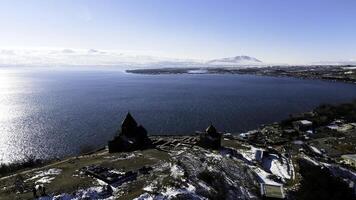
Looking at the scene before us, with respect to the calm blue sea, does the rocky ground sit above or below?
above

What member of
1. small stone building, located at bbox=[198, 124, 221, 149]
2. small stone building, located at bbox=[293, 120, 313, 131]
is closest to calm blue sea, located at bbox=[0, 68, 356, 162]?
small stone building, located at bbox=[293, 120, 313, 131]

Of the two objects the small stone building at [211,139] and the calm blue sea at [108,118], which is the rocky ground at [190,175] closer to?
the small stone building at [211,139]

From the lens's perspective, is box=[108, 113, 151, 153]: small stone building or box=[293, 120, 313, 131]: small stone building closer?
box=[108, 113, 151, 153]: small stone building

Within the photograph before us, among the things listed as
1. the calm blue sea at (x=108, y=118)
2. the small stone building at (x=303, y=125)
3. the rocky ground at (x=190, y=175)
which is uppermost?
Result: the rocky ground at (x=190, y=175)

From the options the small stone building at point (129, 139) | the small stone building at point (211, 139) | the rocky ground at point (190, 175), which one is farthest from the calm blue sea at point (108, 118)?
the small stone building at point (211, 139)

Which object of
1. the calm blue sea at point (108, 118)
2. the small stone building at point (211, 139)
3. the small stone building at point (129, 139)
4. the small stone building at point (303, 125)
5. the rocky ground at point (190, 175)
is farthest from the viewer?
the small stone building at point (303, 125)

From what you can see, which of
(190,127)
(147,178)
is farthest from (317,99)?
(147,178)

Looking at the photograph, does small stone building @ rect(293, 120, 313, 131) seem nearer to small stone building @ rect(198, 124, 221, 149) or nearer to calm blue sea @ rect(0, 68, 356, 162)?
calm blue sea @ rect(0, 68, 356, 162)

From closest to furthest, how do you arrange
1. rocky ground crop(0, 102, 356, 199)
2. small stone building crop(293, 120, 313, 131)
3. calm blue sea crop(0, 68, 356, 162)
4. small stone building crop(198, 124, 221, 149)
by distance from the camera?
rocky ground crop(0, 102, 356, 199)
small stone building crop(198, 124, 221, 149)
calm blue sea crop(0, 68, 356, 162)
small stone building crop(293, 120, 313, 131)
